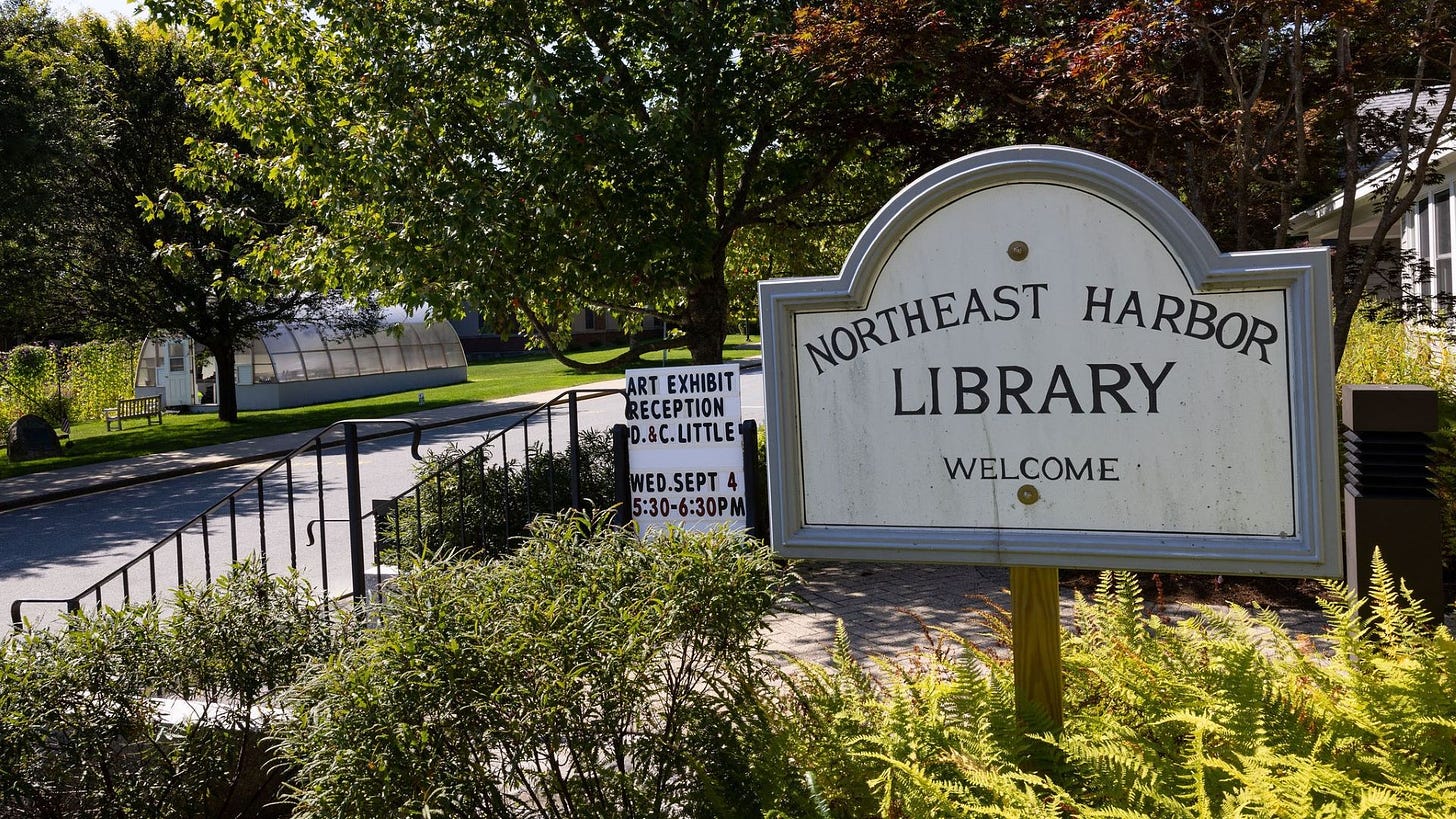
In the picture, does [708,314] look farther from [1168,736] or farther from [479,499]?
[1168,736]

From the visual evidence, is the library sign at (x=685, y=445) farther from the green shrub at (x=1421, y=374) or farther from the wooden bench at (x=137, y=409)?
the wooden bench at (x=137, y=409)

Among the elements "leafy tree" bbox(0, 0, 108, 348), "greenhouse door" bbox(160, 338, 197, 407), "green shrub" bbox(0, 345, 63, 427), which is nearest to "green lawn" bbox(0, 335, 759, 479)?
"green shrub" bbox(0, 345, 63, 427)

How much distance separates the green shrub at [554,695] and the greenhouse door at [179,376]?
29.0 m

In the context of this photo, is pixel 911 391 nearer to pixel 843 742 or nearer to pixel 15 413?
pixel 843 742

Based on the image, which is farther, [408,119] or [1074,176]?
[408,119]

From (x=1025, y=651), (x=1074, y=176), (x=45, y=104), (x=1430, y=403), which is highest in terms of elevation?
(x=45, y=104)

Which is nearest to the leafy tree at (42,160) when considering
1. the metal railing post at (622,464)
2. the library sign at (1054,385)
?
the metal railing post at (622,464)

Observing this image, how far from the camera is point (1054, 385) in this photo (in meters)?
2.78

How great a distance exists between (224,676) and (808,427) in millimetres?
2093

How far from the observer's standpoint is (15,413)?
21797 millimetres

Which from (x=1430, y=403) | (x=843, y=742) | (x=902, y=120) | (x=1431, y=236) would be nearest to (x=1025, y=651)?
(x=843, y=742)

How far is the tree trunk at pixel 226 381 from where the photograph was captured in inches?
939

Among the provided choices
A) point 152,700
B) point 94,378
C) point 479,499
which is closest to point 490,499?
point 479,499

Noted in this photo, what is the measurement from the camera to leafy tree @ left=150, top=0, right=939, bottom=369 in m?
8.73
